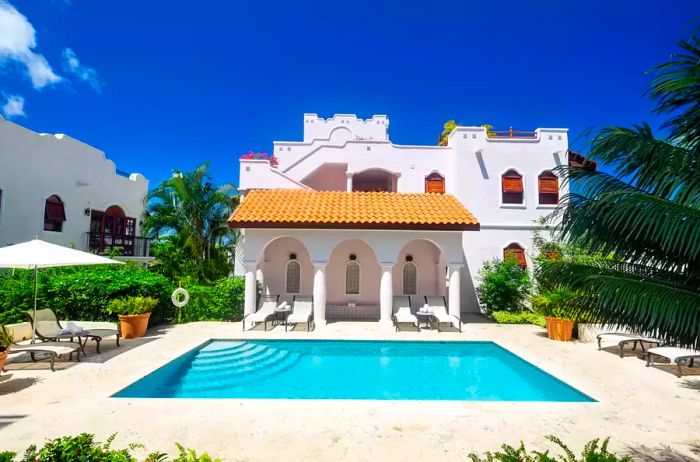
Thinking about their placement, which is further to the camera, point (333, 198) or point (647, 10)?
point (333, 198)

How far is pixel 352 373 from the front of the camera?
9469mm

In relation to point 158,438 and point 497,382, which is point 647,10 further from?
point 158,438

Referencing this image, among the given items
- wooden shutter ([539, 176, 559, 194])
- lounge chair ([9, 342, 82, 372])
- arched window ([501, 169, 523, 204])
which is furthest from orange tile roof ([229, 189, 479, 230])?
lounge chair ([9, 342, 82, 372])

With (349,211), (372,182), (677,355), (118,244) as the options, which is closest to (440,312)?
(349,211)

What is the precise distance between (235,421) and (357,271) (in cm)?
1232

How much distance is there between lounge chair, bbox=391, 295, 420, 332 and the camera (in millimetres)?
14076

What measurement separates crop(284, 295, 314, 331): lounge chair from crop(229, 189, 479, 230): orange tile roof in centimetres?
345

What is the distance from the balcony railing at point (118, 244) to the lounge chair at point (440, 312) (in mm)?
17722

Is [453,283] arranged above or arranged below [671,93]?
below

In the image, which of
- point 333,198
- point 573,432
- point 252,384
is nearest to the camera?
point 573,432

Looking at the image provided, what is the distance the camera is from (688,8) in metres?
4.43

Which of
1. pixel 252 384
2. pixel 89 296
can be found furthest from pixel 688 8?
pixel 89 296

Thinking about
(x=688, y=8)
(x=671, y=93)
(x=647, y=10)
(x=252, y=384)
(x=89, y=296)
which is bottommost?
(x=252, y=384)

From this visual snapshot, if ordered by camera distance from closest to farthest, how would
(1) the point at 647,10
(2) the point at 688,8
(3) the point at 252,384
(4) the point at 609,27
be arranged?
1. (2) the point at 688,8
2. (3) the point at 252,384
3. (1) the point at 647,10
4. (4) the point at 609,27
